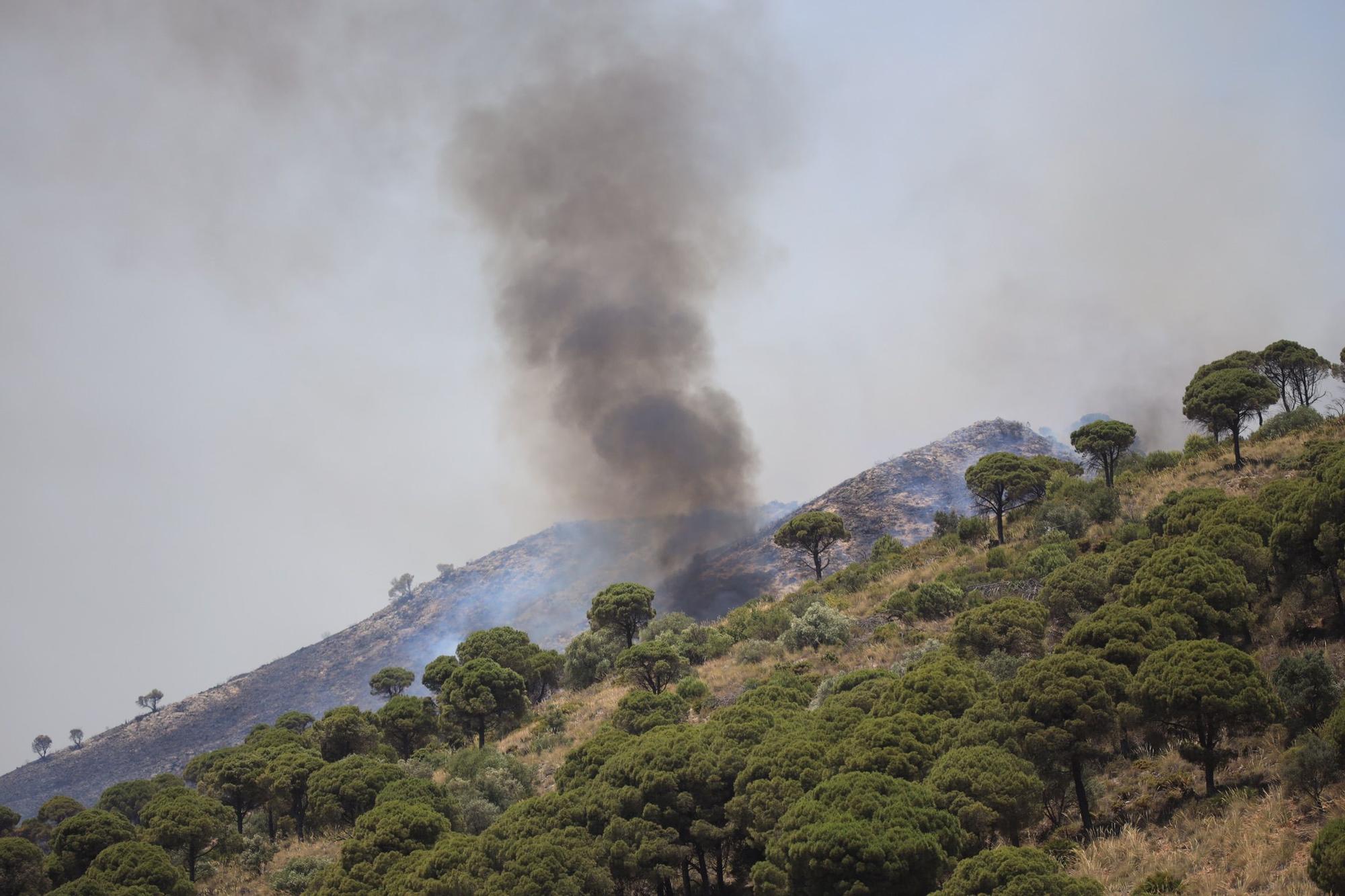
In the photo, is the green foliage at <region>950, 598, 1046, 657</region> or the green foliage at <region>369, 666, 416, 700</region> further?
the green foliage at <region>369, 666, 416, 700</region>


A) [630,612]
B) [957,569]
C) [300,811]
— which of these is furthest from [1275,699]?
[630,612]

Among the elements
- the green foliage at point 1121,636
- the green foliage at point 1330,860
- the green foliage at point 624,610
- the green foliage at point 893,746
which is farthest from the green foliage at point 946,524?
the green foliage at point 1330,860

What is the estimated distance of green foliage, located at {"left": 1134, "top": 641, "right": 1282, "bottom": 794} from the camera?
Result: 17.6 meters

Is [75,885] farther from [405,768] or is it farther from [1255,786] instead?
[1255,786]

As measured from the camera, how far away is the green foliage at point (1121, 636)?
2208 cm

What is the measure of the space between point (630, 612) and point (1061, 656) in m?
36.3

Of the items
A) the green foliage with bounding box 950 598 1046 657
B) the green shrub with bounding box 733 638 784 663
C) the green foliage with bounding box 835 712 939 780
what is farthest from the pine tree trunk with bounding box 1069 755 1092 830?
the green shrub with bounding box 733 638 784 663

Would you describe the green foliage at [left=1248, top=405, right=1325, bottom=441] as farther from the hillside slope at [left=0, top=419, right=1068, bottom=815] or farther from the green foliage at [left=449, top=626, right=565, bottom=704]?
the green foliage at [left=449, top=626, right=565, bottom=704]

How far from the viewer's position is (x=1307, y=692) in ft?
62.6

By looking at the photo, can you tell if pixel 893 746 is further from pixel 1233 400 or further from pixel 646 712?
pixel 1233 400

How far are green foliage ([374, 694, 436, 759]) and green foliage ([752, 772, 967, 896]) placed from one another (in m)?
32.5

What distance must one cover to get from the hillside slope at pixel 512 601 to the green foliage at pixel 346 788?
4814cm

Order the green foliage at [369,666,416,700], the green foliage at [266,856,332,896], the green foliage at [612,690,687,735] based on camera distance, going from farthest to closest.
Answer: the green foliage at [369,666,416,700] < the green foliage at [612,690,687,735] < the green foliage at [266,856,332,896]

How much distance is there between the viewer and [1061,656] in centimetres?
2102
